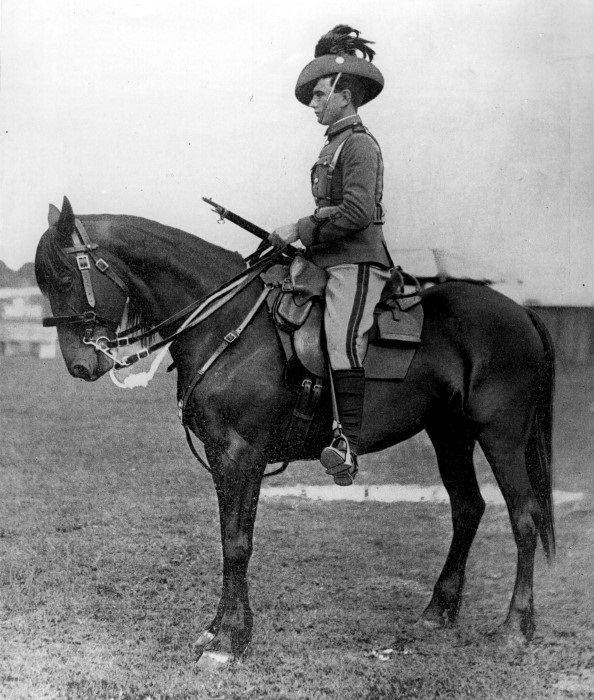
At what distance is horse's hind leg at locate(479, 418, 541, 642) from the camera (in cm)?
439

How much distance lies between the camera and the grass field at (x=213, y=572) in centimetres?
419

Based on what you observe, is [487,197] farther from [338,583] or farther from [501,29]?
[338,583]

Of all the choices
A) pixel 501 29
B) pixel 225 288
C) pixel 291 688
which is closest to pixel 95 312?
pixel 225 288

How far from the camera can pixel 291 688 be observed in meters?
4.05

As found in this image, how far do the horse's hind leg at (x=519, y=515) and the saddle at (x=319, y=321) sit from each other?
0.76 metres

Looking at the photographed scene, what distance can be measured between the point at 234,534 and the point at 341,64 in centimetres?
273

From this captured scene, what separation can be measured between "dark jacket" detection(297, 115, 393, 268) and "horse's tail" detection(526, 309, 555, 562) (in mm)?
1186

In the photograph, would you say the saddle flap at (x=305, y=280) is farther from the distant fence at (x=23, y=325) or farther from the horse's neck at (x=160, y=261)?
the distant fence at (x=23, y=325)

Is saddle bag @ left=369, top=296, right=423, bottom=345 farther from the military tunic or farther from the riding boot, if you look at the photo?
the riding boot

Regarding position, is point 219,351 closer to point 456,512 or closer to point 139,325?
point 139,325

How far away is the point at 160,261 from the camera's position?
4.21 meters

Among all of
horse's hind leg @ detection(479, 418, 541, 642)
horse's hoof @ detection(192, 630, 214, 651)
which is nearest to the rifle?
horse's hind leg @ detection(479, 418, 541, 642)

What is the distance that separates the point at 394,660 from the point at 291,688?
64cm

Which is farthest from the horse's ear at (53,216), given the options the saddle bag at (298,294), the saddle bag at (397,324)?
the saddle bag at (397,324)
